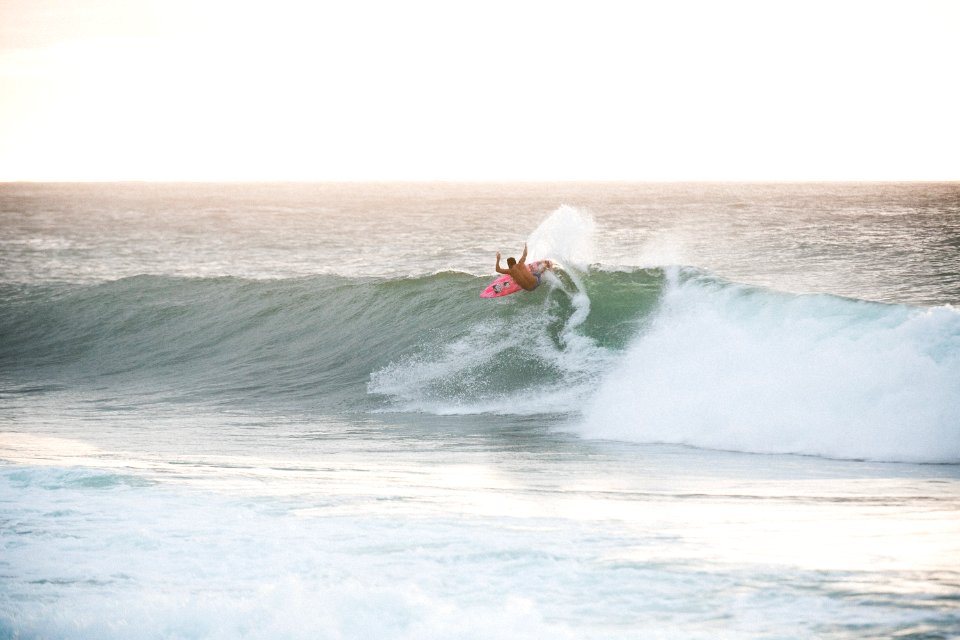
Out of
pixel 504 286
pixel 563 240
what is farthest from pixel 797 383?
pixel 563 240

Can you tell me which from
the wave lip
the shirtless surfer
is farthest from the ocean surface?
the shirtless surfer

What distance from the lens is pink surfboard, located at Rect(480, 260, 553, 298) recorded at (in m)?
17.3

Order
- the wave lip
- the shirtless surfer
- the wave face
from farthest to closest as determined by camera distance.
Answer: the shirtless surfer → the wave face → the wave lip

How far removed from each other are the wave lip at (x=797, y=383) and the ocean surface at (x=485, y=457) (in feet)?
0.13

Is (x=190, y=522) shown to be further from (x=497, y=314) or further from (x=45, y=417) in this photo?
(x=497, y=314)

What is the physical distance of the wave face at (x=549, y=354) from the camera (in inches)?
403

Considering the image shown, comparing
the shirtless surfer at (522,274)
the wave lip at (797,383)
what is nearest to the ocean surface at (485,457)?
the wave lip at (797,383)

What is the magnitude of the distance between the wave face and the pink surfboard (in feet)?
1.00

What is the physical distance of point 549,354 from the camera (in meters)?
14.8

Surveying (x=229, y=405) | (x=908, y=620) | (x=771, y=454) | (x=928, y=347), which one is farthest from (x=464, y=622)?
(x=229, y=405)

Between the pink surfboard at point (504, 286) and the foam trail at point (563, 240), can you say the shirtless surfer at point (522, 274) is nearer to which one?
the pink surfboard at point (504, 286)

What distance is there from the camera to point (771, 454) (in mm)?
9539

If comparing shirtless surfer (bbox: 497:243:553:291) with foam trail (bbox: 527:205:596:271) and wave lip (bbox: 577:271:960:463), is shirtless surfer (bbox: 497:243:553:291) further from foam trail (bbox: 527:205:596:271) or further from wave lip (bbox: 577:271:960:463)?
wave lip (bbox: 577:271:960:463)

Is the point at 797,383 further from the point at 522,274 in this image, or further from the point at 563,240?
the point at 563,240
